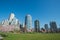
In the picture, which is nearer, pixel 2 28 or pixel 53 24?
pixel 2 28

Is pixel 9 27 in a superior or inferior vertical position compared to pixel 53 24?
inferior

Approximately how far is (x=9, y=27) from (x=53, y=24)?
120125mm

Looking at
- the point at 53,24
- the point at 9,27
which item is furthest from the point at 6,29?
the point at 53,24

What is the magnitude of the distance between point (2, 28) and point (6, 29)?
2.55 meters

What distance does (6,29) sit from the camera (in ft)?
215

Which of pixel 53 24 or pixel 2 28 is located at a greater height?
pixel 53 24

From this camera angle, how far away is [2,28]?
213 ft

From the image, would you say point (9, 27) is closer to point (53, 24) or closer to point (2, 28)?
point (2, 28)

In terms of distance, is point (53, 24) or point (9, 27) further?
point (53, 24)

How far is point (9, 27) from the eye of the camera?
2628 inches

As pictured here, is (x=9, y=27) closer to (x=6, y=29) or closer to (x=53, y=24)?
(x=6, y=29)

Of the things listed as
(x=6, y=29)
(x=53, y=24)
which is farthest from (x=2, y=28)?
(x=53, y=24)

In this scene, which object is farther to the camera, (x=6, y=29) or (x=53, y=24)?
(x=53, y=24)
